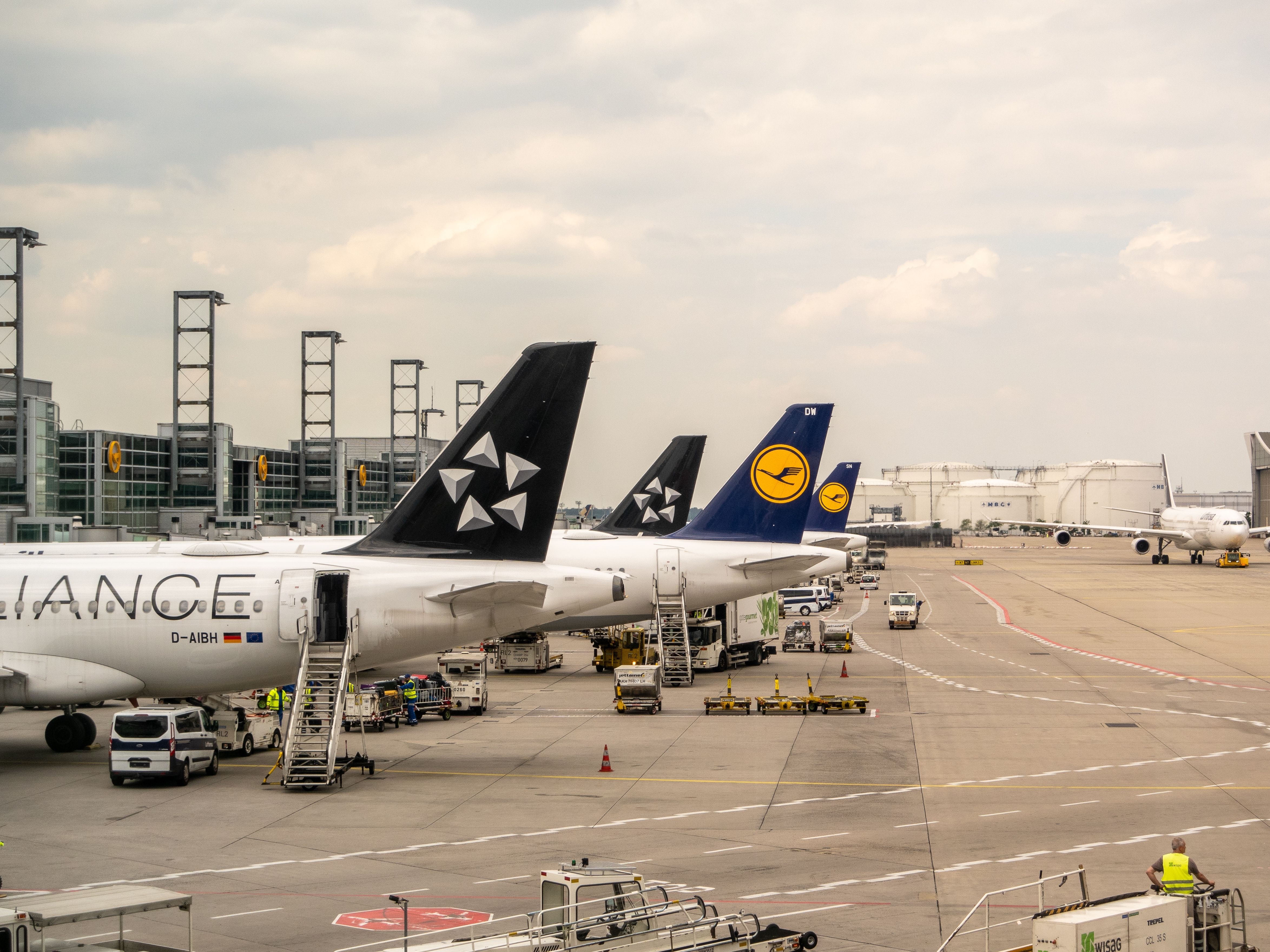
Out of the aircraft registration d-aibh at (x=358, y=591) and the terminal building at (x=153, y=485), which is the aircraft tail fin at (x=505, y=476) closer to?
the aircraft registration d-aibh at (x=358, y=591)

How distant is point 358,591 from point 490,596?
3.77 metres

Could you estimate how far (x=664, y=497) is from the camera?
71438 millimetres

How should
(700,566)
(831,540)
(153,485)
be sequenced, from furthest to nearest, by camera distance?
(153,485) < (831,540) < (700,566)

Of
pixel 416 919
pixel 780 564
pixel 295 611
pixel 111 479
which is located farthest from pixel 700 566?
pixel 111 479

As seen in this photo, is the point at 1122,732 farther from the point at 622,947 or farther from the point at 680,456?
the point at 680,456

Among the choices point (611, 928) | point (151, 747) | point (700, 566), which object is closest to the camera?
point (611, 928)

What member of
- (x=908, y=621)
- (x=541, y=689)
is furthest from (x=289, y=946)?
(x=908, y=621)

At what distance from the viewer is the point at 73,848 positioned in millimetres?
25438

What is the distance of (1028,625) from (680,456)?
26.8m

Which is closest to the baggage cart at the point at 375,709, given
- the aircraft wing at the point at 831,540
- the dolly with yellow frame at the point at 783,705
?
the dolly with yellow frame at the point at 783,705

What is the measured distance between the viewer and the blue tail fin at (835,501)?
89812 millimetres

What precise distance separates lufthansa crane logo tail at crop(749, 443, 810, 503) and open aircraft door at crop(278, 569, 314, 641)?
84.9 feet

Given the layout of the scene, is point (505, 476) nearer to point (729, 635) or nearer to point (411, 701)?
point (411, 701)

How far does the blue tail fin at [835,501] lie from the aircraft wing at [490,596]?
55841 millimetres
